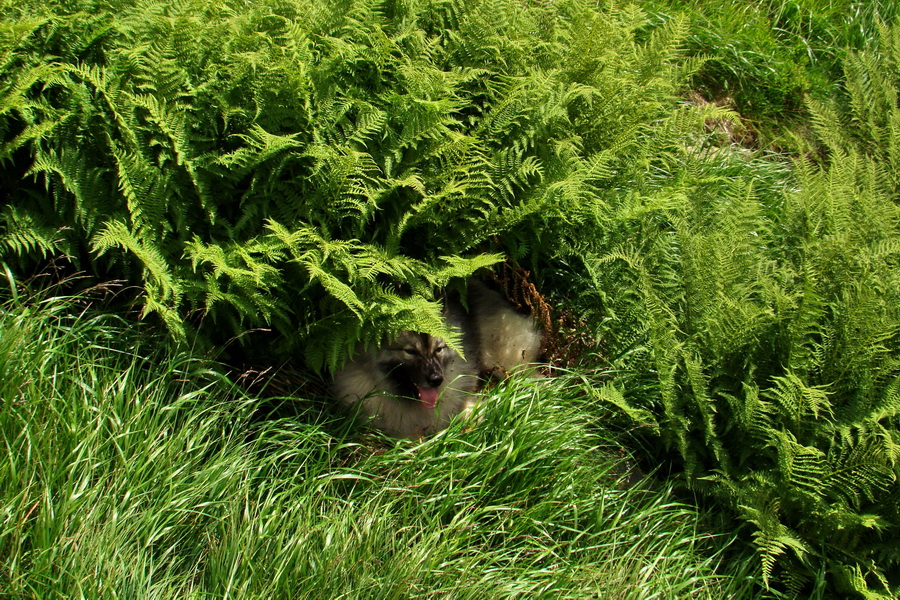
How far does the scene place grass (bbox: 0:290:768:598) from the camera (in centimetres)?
286

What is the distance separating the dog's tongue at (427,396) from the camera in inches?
158

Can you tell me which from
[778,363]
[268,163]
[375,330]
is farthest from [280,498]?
[778,363]

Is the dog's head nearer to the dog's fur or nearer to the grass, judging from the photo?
the dog's fur

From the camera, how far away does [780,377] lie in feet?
11.9

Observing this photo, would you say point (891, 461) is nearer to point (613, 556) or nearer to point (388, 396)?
point (613, 556)

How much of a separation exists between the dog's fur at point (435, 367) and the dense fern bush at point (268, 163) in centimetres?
35

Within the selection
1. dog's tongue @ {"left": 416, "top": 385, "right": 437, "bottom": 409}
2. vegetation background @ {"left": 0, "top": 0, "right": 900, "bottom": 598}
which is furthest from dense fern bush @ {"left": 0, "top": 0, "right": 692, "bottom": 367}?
dog's tongue @ {"left": 416, "top": 385, "right": 437, "bottom": 409}

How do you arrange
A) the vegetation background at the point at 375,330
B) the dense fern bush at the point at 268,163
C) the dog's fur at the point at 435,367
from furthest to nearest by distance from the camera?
the dog's fur at the point at 435,367 < the dense fern bush at the point at 268,163 < the vegetation background at the point at 375,330

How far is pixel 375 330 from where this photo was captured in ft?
11.9

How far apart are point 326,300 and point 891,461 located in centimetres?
258

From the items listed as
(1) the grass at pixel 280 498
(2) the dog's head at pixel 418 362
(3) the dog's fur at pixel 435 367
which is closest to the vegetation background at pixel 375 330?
(1) the grass at pixel 280 498

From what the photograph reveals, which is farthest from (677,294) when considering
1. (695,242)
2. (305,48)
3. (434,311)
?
(305,48)

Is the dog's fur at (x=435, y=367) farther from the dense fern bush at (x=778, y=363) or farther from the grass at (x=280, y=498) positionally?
the dense fern bush at (x=778, y=363)

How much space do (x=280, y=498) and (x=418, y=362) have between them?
3.48ft
